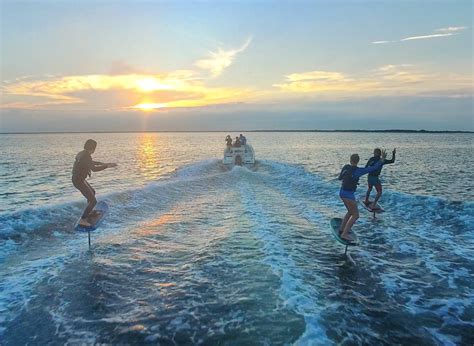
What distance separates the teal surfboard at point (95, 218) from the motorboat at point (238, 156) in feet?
72.8

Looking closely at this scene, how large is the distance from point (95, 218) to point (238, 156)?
929 inches

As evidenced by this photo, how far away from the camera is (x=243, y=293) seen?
7.04 meters

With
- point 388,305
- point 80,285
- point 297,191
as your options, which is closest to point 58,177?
point 297,191

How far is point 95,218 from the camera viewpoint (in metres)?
10.6

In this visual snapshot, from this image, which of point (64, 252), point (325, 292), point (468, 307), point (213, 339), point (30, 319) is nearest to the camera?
point (213, 339)

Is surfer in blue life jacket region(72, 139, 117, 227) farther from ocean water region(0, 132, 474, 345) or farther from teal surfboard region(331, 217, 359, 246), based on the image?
teal surfboard region(331, 217, 359, 246)

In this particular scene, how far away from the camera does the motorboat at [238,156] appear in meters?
33.5

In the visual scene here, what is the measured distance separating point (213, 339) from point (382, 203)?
13.4 meters

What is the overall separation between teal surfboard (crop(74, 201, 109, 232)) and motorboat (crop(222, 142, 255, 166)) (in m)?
22.2

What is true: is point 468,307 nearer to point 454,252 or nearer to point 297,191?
point 454,252

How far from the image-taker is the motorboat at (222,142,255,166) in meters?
33.5

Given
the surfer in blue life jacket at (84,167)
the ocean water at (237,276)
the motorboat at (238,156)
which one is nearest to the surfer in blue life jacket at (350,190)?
the ocean water at (237,276)

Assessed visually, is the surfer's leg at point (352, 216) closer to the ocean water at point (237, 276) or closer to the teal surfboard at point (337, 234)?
the teal surfboard at point (337, 234)

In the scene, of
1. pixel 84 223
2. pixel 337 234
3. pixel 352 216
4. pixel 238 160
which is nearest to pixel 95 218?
pixel 84 223
